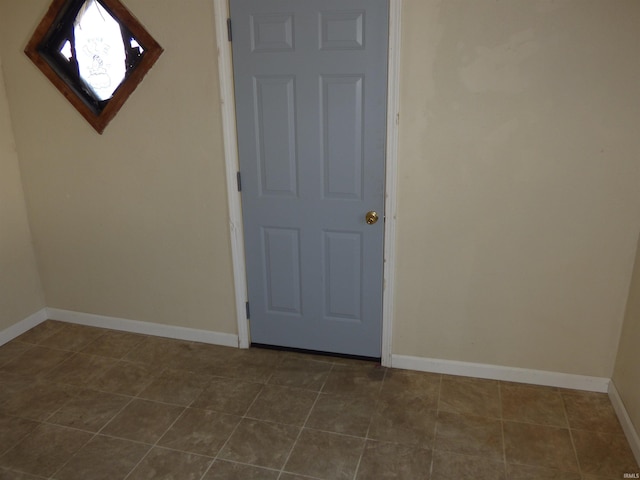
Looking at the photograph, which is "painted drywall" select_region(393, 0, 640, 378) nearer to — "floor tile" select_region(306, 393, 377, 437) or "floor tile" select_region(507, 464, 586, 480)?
"floor tile" select_region(306, 393, 377, 437)

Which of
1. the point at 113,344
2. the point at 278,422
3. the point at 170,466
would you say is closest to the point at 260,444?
the point at 278,422

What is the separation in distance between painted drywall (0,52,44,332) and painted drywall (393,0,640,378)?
2.45 m

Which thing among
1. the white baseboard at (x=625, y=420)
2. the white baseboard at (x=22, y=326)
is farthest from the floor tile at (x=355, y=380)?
the white baseboard at (x=22, y=326)

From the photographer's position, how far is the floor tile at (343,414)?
2309mm

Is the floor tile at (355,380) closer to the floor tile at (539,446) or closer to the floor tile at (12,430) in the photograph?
the floor tile at (539,446)

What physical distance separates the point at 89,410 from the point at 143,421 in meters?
0.32

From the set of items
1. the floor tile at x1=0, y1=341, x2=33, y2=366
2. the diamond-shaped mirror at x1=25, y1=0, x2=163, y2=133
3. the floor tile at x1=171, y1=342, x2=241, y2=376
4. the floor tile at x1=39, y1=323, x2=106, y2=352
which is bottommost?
the floor tile at x1=171, y1=342, x2=241, y2=376

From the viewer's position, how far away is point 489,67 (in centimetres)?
224

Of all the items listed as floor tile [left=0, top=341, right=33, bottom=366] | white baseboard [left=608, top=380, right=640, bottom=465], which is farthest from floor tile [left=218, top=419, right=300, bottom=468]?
floor tile [left=0, top=341, right=33, bottom=366]

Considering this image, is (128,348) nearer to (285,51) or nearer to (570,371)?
(285,51)

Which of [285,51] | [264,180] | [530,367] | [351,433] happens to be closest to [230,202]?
[264,180]

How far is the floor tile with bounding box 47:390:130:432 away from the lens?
2377 mm

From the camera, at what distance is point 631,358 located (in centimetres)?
227

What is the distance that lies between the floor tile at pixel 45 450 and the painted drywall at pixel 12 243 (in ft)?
3.77
